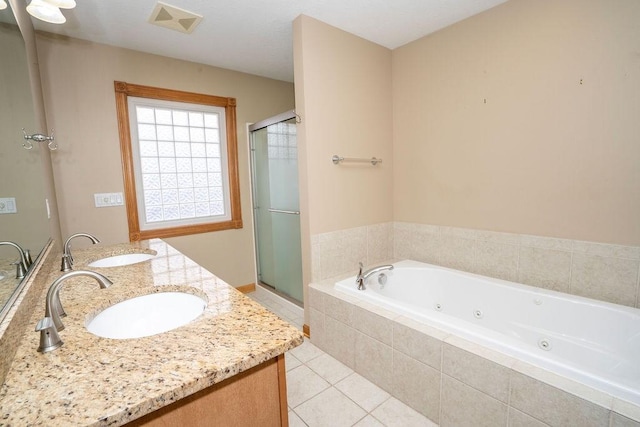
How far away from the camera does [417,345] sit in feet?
4.92

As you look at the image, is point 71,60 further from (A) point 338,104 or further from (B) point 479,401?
(B) point 479,401

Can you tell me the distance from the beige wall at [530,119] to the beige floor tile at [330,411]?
1.54 metres

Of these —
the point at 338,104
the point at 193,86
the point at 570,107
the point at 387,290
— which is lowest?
the point at 387,290

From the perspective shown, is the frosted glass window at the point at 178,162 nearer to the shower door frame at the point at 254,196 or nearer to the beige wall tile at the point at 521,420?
the shower door frame at the point at 254,196

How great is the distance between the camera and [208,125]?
9.62ft

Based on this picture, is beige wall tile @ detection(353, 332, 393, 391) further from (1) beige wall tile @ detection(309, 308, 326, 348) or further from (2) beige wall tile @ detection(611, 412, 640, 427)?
(2) beige wall tile @ detection(611, 412, 640, 427)

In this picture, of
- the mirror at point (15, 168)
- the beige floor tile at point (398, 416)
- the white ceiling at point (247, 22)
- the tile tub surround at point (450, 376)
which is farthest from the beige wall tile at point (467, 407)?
the white ceiling at point (247, 22)

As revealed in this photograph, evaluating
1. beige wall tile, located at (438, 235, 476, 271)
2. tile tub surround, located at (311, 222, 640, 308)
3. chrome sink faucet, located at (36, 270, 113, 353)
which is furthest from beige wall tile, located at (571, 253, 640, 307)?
chrome sink faucet, located at (36, 270, 113, 353)

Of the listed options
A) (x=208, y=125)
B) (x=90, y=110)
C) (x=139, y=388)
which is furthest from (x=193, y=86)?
(x=139, y=388)

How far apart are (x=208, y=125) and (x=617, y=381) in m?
3.26

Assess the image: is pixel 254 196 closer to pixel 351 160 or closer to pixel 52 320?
pixel 351 160

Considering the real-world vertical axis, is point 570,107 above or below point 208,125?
below

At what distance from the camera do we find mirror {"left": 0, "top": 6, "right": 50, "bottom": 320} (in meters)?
0.88

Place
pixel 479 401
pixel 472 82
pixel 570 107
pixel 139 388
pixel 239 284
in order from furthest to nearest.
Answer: pixel 239 284 → pixel 472 82 → pixel 570 107 → pixel 479 401 → pixel 139 388
